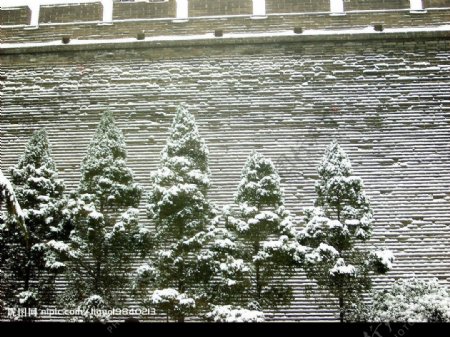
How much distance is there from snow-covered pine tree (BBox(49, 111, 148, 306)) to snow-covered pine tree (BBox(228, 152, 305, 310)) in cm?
180

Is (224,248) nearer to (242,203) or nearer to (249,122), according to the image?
(242,203)

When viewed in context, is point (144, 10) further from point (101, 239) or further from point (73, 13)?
point (101, 239)

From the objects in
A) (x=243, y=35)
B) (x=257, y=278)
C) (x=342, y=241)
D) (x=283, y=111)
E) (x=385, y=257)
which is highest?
(x=243, y=35)

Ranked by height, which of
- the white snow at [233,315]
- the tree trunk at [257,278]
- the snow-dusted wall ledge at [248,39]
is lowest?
the white snow at [233,315]

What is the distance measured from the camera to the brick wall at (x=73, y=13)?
38.1 feet

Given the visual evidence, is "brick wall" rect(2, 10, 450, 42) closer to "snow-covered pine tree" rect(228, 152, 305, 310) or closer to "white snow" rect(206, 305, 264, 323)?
"snow-covered pine tree" rect(228, 152, 305, 310)

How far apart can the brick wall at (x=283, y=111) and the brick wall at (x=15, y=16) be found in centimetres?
99

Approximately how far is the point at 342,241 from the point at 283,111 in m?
3.25

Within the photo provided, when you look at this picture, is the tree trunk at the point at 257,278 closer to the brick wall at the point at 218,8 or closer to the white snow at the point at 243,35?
the white snow at the point at 243,35

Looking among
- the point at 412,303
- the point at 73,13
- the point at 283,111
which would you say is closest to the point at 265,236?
the point at 412,303

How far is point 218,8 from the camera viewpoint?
37.2ft

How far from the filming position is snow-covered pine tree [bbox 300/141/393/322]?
820 cm

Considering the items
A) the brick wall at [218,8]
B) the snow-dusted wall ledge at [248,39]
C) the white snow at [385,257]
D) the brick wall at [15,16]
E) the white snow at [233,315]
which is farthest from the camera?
the brick wall at [15,16]

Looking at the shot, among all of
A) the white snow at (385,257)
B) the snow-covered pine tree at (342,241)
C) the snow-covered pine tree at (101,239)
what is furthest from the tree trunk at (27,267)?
the white snow at (385,257)
